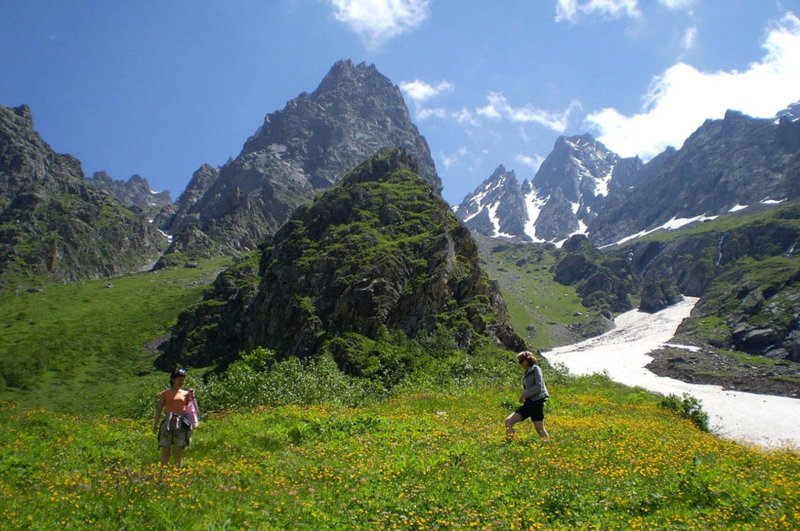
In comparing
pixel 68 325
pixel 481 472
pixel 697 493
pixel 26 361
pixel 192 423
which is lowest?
pixel 697 493

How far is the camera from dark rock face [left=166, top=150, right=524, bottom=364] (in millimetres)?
66625

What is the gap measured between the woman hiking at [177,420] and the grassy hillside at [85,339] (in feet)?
257

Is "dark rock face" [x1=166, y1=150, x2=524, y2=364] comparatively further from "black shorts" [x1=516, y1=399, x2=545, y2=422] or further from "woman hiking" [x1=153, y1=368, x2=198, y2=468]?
"woman hiking" [x1=153, y1=368, x2=198, y2=468]

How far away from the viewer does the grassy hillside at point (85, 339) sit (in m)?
98.9

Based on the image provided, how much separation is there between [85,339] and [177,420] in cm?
13437

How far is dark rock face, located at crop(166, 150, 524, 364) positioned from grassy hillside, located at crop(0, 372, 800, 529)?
146 ft

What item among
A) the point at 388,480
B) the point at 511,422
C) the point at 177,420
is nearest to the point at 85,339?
the point at 177,420

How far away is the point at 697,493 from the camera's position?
1172cm

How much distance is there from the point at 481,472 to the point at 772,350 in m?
182

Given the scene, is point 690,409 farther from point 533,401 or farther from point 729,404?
point 729,404

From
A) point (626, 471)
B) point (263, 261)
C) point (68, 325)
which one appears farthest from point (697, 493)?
point (68, 325)

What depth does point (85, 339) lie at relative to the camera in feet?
420

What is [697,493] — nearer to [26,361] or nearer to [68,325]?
[26,361]

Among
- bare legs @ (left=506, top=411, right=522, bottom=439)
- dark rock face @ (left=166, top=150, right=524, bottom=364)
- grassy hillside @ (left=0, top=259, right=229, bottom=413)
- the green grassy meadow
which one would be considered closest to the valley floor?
dark rock face @ (left=166, top=150, right=524, bottom=364)
